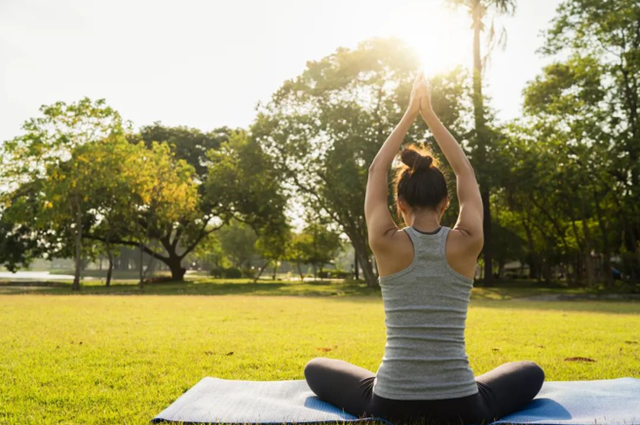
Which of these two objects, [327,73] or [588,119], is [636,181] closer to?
[588,119]

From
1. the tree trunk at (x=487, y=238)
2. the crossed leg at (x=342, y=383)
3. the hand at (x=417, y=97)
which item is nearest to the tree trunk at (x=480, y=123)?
the tree trunk at (x=487, y=238)

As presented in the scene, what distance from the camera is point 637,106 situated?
25734mm

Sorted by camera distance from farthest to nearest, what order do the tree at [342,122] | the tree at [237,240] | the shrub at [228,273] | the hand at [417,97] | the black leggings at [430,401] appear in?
the tree at [237,240] → the shrub at [228,273] → the tree at [342,122] → the hand at [417,97] → the black leggings at [430,401]

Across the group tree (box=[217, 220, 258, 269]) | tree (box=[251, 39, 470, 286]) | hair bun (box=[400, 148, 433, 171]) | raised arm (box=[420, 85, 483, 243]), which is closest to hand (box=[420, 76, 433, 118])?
raised arm (box=[420, 85, 483, 243])

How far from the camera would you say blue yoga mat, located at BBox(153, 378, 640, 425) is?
3.70 meters

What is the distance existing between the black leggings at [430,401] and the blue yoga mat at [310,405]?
3.3 inches

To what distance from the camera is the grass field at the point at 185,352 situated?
14.7 ft

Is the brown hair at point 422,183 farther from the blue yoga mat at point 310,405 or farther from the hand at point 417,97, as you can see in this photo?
the blue yoga mat at point 310,405

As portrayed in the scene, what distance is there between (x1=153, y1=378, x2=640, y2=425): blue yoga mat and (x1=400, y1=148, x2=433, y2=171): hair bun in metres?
1.61

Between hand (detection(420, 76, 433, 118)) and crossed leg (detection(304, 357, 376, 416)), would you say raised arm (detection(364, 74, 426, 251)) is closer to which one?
hand (detection(420, 76, 433, 118))

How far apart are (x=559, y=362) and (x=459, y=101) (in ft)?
69.5

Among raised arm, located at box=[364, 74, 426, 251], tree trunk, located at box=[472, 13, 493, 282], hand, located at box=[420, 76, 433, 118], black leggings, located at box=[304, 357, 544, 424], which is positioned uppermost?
tree trunk, located at box=[472, 13, 493, 282]

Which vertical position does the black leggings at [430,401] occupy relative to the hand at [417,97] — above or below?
below

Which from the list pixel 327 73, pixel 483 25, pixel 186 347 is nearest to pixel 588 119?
pixel 483 25
